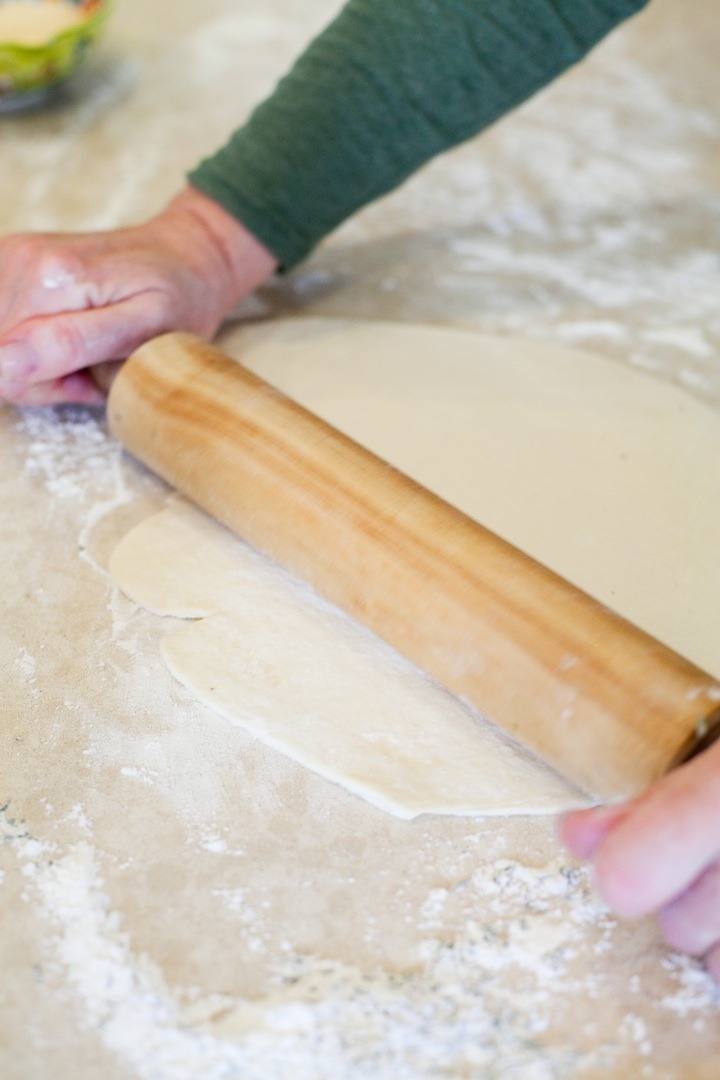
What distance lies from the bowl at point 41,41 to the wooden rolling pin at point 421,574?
841 millimetres

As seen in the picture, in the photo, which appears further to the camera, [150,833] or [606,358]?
[606,358]

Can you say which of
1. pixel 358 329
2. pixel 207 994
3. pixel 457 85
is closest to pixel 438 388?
pixel 358 329

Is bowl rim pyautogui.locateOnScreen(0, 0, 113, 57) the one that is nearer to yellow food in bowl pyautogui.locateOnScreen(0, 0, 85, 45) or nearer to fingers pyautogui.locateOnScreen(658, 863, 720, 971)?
yellow food in bowl pyautogui.locateOnScreen(0, 0, 85, 45)

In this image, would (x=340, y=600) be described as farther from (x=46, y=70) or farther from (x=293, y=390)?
(x=46, y=70)

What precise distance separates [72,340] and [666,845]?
31.0 inches

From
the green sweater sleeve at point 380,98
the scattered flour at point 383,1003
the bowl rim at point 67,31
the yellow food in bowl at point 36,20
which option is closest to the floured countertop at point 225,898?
the scattered flour at point 383,1003

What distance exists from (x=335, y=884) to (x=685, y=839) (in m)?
0.27

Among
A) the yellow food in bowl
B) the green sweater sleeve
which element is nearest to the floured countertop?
the green sweater sleeve

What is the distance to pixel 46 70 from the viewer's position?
1758 millimetres

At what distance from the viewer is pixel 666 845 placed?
71 centimetres

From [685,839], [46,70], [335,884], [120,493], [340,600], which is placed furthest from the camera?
[46,70]

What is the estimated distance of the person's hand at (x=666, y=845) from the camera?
707mm

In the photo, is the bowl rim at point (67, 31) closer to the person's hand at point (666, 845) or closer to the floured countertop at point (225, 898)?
the floured countertop at point (225, 898)

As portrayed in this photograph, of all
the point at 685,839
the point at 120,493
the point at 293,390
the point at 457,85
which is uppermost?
the point at 457,85
